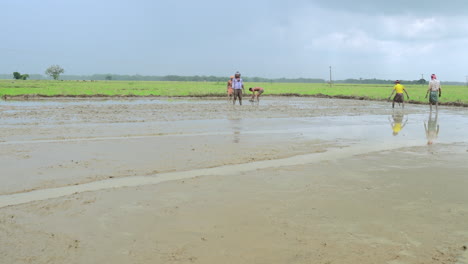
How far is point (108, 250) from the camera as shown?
385cm

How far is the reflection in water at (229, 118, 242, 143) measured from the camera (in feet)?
35.7

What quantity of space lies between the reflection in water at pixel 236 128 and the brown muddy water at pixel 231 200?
1.12 feet

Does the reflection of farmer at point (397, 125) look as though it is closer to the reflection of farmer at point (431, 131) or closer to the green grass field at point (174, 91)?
the reflection of farmer at point (431, 131)

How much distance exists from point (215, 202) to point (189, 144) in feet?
15.5

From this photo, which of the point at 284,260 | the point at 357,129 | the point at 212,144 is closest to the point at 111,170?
the point at 212,144

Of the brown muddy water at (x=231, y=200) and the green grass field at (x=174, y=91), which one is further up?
the green grass field at (x=174, y=91)

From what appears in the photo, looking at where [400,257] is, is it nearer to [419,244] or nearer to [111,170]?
[419,244]

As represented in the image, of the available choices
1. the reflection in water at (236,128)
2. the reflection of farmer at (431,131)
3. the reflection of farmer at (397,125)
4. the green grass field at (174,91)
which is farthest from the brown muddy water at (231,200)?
the green grass field at (174,91)

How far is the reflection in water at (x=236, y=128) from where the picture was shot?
428 inches

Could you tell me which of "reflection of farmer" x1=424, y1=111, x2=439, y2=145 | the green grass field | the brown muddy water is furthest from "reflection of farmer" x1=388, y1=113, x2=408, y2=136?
the green grass field

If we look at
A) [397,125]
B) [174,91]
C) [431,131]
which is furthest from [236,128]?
[174,91]

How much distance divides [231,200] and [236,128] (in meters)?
7.85

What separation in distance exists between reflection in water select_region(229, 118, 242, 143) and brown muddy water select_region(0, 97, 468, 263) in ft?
1.12

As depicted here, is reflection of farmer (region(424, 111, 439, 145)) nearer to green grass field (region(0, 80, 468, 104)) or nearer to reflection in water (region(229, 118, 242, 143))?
reflection in water (region(229, 118, 242, 143))
